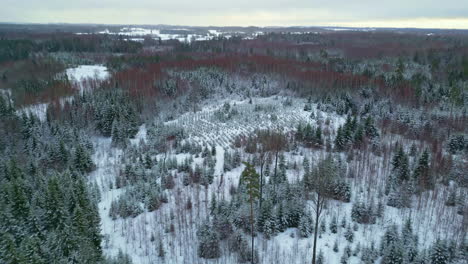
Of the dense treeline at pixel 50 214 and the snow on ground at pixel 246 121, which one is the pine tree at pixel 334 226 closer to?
the dense treeline at pixel 50 214

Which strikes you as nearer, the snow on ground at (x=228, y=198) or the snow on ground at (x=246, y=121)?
the snow on ground at (x=228, y=198)

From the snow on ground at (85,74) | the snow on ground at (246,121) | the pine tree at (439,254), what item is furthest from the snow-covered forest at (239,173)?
the snow on ground at (85,74)

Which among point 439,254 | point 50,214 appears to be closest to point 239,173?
point 50,214

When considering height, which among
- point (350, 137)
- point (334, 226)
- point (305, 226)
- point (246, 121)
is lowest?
point (334, 226)

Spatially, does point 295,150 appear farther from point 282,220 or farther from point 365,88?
point 365,88

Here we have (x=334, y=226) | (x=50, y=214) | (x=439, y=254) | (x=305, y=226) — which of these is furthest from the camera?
(x=334, y=226)

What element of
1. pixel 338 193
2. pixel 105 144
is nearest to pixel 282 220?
pixel 338 193

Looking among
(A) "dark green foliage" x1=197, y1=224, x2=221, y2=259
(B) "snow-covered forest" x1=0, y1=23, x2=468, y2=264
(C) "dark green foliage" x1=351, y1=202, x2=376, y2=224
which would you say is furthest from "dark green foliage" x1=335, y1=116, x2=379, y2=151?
(A) "dark green foliage" x1=197, y1=224, x2=221, y2=259

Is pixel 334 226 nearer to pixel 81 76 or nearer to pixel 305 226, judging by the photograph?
pixel 305 226
